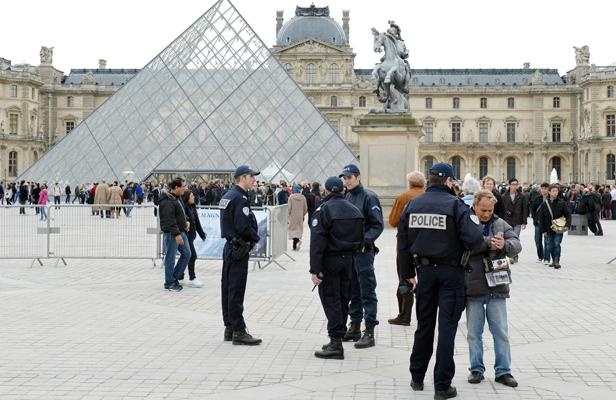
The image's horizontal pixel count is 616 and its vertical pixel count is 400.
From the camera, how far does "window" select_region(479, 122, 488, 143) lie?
252ft

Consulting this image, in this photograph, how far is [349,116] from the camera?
72438mm

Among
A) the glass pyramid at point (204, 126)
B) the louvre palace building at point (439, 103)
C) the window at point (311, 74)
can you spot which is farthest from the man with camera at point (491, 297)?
the window at point (311, 74)

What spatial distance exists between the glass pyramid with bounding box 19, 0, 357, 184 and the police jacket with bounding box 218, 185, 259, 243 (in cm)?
2291

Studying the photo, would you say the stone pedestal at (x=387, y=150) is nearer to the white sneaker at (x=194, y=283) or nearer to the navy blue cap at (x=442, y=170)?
the white sneaker at (x=194, y=283)

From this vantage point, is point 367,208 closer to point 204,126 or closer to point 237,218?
point 237,218

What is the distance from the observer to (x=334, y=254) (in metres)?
6.41

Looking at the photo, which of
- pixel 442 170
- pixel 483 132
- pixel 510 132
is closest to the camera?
pixel 442 170

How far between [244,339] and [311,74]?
2626 inches

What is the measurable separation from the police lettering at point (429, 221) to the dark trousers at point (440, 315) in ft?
0.83

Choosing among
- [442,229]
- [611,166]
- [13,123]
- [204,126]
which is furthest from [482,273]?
[13,123]

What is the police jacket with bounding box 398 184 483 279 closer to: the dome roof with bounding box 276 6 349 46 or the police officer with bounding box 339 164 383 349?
the police officer with bounding box 339 164 383 349

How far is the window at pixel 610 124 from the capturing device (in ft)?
224

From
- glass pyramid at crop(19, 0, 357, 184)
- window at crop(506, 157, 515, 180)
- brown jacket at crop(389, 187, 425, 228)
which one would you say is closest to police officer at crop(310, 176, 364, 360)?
brown jacket at crop(389, 187, 425, 228)

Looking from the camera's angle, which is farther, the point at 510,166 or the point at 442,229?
the point at 510,166
